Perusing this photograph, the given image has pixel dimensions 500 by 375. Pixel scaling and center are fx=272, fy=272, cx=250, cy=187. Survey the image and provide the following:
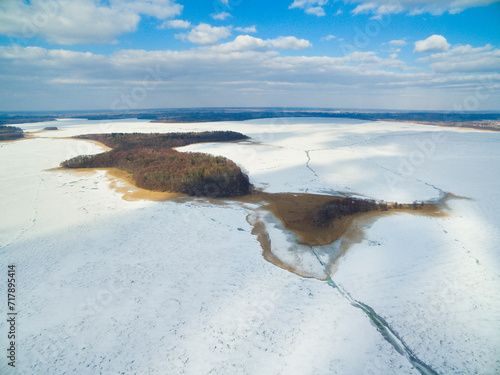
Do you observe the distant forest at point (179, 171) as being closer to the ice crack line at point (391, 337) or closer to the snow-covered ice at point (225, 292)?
the snow-covered ice at point (225, 292)

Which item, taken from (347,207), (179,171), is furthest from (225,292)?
(179,171)

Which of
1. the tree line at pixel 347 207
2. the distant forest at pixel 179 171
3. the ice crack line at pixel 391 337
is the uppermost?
the distant forest at pixel 179 171

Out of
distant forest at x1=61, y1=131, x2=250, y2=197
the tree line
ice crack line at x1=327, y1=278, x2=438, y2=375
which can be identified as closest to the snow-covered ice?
ice crack line at x1=327, y1=278, x2=438, y2=375

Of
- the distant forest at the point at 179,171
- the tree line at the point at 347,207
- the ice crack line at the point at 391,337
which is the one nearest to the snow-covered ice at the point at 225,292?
the ice crack line at the point at 391,337

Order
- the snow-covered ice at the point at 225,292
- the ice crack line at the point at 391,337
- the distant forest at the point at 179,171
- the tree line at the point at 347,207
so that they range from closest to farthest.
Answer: the ice crack line at the point at 391,337 → the snow-covered ice at the point at 225,292 → the tree line at the point at 347,207 → the distant forest at the point at 179,171

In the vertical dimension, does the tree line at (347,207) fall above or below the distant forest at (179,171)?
below

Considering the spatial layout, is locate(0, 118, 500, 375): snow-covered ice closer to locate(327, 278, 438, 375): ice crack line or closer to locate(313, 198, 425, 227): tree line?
locate(327, 278, 438, 375): ice crack line

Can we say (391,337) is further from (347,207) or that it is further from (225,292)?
(347,207)
